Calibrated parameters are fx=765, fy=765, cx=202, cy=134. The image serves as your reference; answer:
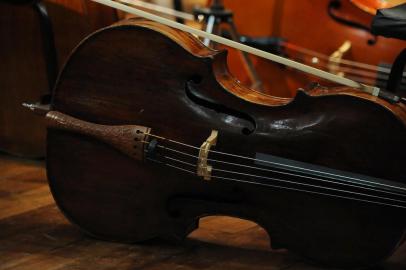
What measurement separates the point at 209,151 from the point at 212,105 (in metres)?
0.09

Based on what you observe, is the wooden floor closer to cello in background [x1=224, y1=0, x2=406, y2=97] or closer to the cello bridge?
the cello bridge

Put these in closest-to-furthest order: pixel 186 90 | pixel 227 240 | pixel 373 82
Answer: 1. pixel 186 90
2. pixel 227 240
3. pixel 373 82

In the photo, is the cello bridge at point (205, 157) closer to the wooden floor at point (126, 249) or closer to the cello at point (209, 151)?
the cello at point (209, 151)

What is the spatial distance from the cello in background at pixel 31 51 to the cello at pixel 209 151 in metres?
0.37

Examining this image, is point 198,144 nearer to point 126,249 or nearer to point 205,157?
point 205,157

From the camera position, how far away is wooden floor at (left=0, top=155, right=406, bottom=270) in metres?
1.44

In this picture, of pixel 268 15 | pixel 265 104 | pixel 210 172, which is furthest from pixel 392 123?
pixel 268 15

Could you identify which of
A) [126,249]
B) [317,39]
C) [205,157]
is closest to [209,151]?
[205,157]

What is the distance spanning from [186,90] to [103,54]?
0.18 m

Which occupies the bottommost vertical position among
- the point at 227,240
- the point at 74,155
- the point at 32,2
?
the point at 227,240

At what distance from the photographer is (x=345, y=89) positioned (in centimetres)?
134

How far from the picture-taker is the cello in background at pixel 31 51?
1792mm

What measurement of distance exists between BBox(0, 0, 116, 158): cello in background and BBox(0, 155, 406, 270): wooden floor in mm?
331

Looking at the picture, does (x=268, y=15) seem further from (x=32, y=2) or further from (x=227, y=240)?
(x=227, y=240)
